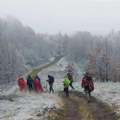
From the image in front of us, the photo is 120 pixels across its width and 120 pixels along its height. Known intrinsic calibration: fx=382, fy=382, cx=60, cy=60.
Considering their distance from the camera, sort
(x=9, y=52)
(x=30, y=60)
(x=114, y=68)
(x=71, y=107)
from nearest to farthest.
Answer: (x=71, y=107)
(x=114, y=68)
(x=9, y=52)
(x=30, y=60)

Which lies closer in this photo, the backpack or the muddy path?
the muddy path

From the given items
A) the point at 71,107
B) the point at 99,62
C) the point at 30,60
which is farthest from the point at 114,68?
the point at 71,107

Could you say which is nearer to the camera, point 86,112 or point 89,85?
point 86,112

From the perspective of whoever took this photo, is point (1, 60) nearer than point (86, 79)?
No

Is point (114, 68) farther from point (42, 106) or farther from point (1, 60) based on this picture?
point (42, 106)

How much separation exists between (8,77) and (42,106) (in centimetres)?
8049

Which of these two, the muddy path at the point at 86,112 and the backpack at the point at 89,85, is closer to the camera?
the muddy path at the point at 86,112

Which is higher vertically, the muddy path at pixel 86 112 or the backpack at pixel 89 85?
the backpack at pixel 89 85

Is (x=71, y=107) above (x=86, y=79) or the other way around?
the other way around

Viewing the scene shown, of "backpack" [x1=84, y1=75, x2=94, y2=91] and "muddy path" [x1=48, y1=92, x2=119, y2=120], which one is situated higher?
"backpack" [x1=84, y1=75, x2=94, y2=91]

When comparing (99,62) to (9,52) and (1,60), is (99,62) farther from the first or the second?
(9,52)

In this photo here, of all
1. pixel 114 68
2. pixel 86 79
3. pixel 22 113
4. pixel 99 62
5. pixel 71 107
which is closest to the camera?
pixel 22 113

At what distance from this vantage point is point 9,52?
126000 mm

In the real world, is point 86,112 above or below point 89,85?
below
